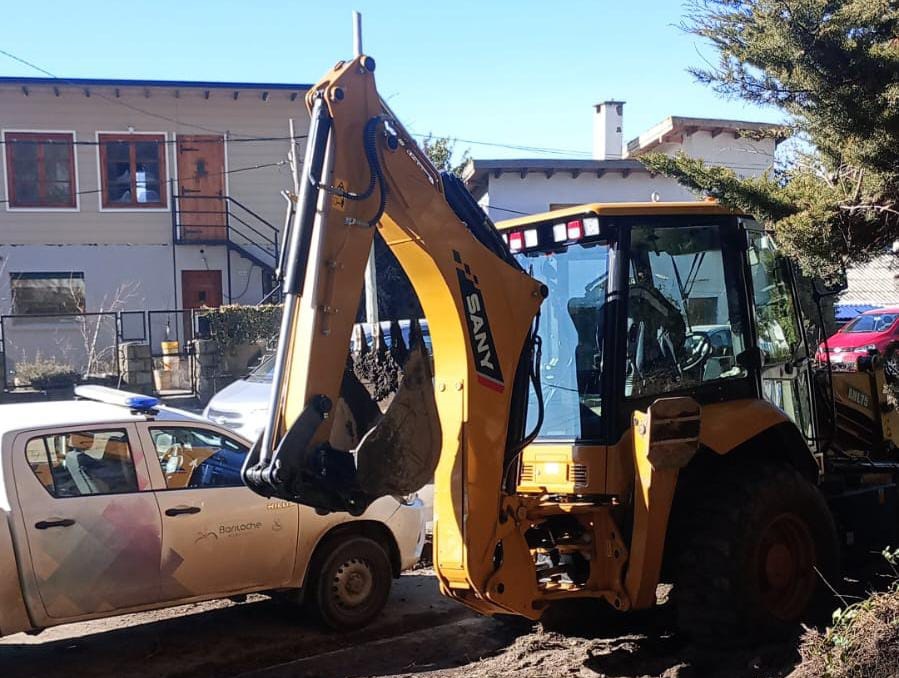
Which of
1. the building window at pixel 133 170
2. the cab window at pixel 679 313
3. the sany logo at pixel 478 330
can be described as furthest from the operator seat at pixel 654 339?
the building window at pixel 133 170

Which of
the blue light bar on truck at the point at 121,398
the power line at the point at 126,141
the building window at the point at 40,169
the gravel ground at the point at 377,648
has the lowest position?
the gravel ground at the point at 377,648

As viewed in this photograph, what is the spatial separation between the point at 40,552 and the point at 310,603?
76.9 inches

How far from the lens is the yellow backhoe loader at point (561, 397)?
13.2 feet

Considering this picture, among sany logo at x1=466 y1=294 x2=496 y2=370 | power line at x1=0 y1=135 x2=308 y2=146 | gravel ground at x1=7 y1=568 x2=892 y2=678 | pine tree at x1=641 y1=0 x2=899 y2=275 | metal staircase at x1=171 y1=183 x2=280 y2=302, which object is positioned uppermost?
power line at x1=0 y1=135 x2=308 y2=146

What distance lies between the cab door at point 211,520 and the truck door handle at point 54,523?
58cm

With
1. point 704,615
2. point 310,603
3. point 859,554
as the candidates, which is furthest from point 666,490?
point 310,603

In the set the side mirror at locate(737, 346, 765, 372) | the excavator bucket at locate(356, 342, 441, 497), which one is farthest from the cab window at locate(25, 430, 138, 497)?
the side mirror at locate(737, 346, 765, 372)

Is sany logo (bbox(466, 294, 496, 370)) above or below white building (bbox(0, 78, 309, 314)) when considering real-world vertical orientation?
below

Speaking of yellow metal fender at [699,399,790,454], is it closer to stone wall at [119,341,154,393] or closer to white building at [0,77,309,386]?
stone wall at [119,341,154,393]

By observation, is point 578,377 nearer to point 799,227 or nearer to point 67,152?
point 799,227

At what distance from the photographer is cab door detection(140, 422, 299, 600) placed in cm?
607

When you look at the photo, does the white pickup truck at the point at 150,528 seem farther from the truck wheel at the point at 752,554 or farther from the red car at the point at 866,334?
the red car at the point at 866,334

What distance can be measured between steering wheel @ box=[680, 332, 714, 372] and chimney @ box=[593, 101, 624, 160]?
20.6 m

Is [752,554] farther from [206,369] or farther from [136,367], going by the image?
→ [136,367]
